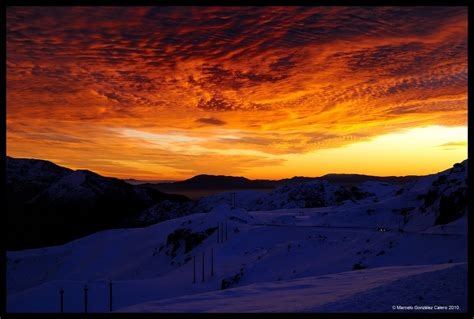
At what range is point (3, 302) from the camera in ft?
33.7

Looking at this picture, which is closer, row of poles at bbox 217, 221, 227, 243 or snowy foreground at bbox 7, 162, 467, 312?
snowy foreground at bbox 7, 162, 467, 312

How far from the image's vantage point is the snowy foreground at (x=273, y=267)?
1060cm

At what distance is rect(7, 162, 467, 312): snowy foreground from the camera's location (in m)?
10.6

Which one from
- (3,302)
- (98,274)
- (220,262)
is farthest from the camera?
(98,274)

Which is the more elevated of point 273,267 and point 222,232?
point 222,232

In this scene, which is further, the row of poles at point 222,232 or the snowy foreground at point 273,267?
the row of poles at point 222,232

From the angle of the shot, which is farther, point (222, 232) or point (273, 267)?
point (222, 232)

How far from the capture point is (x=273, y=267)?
30.8m
